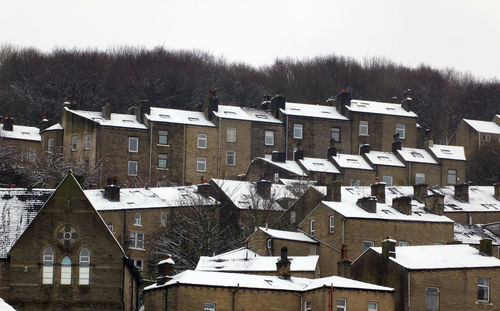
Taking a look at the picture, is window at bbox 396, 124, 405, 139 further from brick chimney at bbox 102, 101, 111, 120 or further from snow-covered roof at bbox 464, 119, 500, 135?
brick chimney at bbox 102, 101, 111, 120

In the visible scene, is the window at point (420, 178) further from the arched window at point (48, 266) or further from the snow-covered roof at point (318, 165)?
the arched window at point (48, 266)

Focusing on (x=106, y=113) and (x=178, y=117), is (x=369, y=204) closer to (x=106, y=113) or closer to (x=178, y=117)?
(x=178, y=117)

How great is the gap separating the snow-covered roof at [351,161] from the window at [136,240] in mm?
23736

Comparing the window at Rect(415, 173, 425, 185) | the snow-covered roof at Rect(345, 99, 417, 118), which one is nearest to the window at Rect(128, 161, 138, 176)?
the snow-covered roof at Rect(345, 99, 417, 118)

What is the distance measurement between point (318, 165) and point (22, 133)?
31.3 metres

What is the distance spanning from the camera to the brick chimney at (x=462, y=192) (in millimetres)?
96000

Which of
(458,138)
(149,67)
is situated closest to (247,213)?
(458,138)

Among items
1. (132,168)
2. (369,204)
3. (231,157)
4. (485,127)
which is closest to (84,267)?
(369,204)

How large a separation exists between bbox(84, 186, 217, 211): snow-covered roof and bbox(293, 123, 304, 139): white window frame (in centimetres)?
2186

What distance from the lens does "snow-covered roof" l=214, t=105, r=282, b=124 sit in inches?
4473

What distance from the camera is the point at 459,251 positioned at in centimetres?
7069

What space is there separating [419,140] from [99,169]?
3136cm

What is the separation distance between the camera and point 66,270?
207 ft

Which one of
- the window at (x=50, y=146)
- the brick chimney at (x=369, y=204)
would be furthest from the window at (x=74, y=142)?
the brick chimney at (x=369, y=204)
